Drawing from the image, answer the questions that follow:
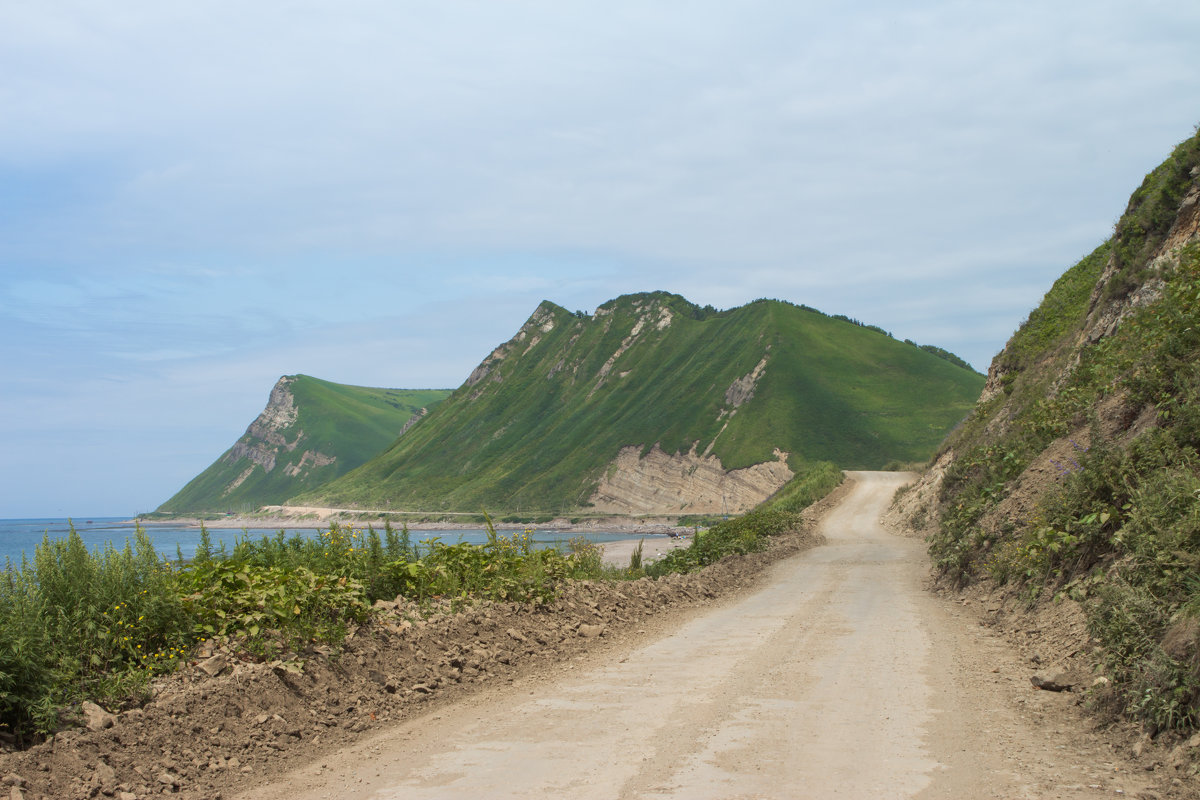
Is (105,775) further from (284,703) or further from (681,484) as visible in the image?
(681,484)

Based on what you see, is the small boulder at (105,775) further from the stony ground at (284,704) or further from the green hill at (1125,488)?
the green hill at (1125,488)

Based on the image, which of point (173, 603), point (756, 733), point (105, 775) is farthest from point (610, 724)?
point (173, 603)

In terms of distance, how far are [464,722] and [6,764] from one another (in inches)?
132

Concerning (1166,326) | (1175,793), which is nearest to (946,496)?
(1166,326)

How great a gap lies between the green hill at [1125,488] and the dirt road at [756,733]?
3.08ft

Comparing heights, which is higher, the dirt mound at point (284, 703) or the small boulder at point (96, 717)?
the small boulder at point (96, 717)

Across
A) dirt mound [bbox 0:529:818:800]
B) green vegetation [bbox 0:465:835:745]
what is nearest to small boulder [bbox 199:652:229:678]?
dirt mound [bbox 0:529:818:800]

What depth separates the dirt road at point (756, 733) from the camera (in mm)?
5621

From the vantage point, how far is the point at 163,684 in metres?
6.87

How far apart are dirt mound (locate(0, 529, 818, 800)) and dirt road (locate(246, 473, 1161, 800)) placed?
43 cm

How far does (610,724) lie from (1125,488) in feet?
25.6

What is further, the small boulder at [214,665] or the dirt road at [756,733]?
the small boulder at [214,665]

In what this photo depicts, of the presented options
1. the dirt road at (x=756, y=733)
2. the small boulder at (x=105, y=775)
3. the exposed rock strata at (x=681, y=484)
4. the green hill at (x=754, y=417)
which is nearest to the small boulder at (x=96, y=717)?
the small boulder at (x=105, y=775)

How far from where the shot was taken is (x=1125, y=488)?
1086cm
